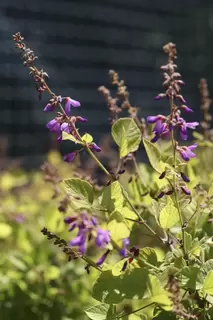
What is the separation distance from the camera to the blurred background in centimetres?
707

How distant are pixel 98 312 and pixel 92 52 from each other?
689 cm

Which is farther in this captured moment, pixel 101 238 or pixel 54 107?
pixel 54 107

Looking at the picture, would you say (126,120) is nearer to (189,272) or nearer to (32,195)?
(189,272)

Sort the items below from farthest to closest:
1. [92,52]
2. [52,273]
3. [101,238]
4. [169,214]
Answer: [92,52] → [52,273] → [169,214] → [101,238]

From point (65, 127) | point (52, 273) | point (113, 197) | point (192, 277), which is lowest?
point (52, 273)

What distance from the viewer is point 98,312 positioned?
102 centimetres

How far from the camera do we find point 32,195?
8.61ft

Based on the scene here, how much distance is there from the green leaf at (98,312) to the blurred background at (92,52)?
586 centimetres

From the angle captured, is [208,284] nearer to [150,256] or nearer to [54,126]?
[150,256]

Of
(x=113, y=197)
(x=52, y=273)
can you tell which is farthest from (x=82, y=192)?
(x=52, y=273)

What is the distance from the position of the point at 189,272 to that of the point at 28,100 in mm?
6179

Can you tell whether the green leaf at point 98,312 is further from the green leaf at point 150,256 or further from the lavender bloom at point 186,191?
the lavender bloom at point 186,191

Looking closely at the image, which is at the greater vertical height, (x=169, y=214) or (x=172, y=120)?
(x=172, y=120)

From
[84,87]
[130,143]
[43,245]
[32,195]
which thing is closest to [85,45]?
[84,87]
